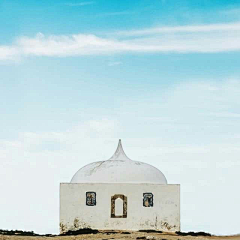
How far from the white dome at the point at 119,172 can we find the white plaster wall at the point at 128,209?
387 mm

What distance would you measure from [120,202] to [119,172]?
143 centimetres

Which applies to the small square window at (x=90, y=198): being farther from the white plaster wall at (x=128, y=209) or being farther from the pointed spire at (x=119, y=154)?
the pointed spire at (x=119, y=154)

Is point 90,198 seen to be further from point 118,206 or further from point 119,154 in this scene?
point 119,154

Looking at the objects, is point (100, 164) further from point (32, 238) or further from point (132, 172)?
point (32, 238)

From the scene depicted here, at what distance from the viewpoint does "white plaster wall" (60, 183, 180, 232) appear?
30500mm

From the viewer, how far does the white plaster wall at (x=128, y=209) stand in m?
30.5

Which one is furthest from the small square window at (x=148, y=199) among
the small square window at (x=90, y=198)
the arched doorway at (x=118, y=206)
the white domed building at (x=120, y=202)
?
the small square window at (x=90, y=198)

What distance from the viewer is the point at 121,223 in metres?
30.5

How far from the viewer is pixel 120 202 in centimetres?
3058

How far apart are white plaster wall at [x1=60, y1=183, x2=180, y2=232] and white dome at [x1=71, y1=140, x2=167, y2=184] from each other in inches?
15.2

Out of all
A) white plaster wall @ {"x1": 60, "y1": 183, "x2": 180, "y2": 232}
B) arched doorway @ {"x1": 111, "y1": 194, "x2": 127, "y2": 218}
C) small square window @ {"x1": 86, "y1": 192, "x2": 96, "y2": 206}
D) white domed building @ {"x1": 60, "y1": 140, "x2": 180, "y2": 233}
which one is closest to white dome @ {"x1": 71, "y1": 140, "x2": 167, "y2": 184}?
white domed building @ {"x1": 60, "y1": 140, "x2": 180, "y2": 233}

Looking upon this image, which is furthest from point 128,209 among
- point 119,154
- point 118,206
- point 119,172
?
point 119,154

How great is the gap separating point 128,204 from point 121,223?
95 centimetres

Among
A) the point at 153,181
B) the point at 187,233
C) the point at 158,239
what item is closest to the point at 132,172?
the point at 153,181
